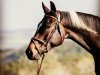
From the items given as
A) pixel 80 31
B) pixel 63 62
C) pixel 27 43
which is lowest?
pixel 63 62

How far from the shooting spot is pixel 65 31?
162cm

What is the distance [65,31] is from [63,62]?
0.97 meters

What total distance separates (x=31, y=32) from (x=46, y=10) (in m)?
0.91

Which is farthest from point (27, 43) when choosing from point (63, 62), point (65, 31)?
point (65, 31)

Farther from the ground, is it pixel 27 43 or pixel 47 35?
pixel 47 35

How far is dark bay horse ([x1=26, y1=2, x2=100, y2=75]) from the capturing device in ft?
5.20

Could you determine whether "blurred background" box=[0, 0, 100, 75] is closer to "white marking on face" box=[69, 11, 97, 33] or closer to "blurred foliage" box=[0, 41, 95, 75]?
"blurred foliage" box=[0, 41, 95, 75]

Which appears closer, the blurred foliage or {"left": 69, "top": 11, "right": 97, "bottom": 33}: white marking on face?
{"left": 69, "top": 11, "right": 97, "bottom": 33}: white marking on face

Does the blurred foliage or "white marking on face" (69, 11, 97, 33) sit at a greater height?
"white marking on face" (69, 11, 97, 33)

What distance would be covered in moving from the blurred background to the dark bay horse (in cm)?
89

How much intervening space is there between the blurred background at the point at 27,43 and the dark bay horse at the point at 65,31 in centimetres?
89

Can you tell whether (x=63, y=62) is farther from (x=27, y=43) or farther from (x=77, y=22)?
(x=77, y=22)

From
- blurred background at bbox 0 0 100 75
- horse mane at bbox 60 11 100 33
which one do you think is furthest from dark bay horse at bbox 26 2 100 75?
blurred background at bbox 0 0 100 75

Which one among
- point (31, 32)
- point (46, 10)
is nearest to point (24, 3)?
point (31, 32)
